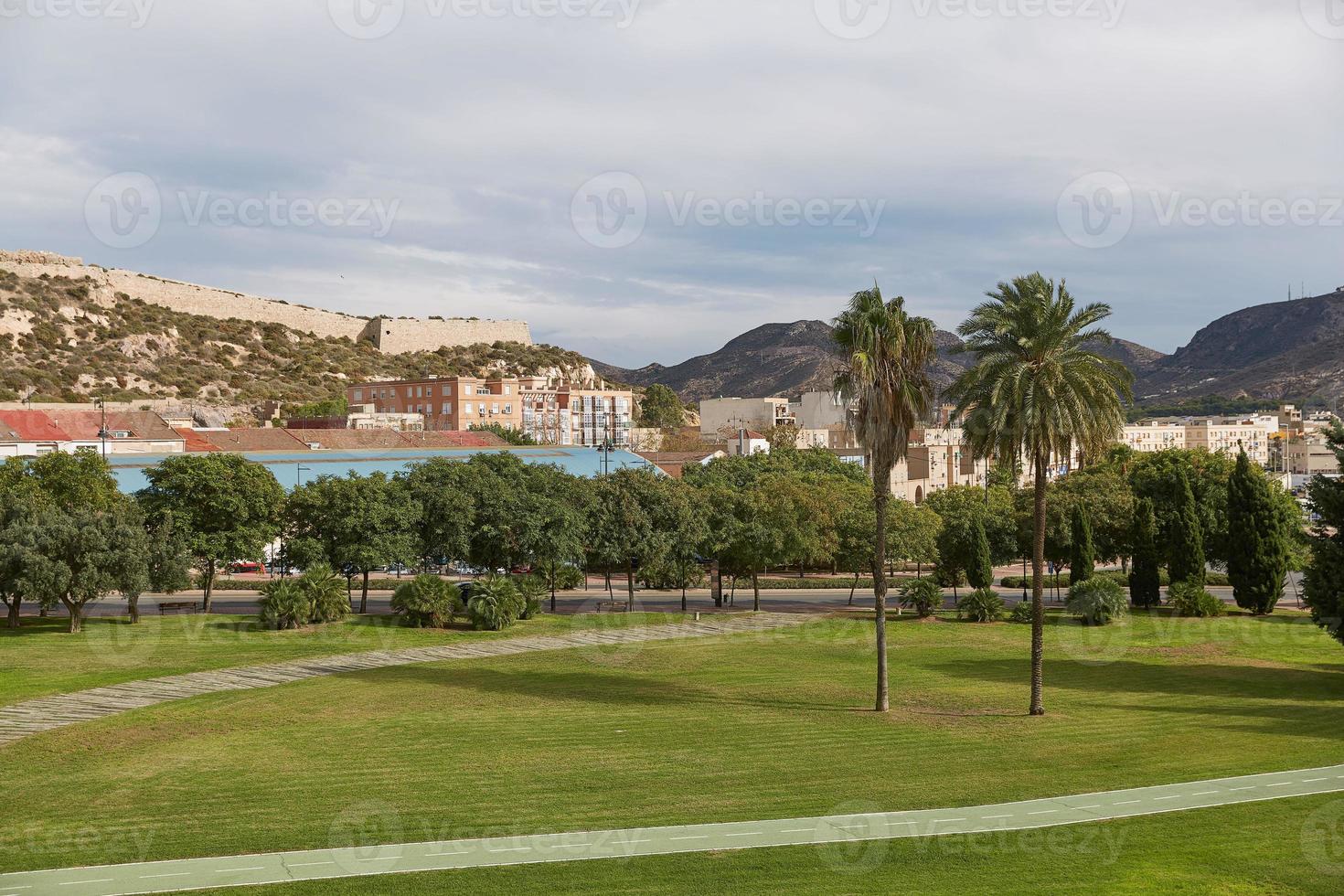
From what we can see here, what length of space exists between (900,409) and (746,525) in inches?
802

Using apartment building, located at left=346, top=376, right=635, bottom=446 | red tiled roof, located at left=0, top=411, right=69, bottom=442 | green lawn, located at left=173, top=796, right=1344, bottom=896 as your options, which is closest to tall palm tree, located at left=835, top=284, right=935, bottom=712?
green lawn, located at left=173, top=796, right=1344, bottom=896

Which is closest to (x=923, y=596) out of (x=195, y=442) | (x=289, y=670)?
(x=289, y=670)

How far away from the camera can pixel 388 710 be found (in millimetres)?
25328

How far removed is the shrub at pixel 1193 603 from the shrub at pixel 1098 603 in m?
4.56

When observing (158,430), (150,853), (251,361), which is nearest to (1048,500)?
(150,853)

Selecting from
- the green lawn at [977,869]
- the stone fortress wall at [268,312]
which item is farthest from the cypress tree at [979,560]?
the stone fortress wall at [268,312]

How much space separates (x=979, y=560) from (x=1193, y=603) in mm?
9513

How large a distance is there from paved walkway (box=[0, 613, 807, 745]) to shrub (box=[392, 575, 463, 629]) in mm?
2960

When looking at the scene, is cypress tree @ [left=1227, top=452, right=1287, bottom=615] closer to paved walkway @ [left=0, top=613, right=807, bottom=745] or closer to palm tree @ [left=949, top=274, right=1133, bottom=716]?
paved walkway @ [left=0, top=613, right=807, bottom=745]

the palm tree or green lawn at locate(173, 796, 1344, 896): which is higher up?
the palm tree

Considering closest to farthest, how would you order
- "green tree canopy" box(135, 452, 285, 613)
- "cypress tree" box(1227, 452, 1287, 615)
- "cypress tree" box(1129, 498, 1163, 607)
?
"green tree canopy" box(135, 452, 285, 613)
"cypress tree" box(1227, 452, 1287, 615)
"cypress tree" box(1129, 498, 1163, 607)

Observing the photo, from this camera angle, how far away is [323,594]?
37.3 m

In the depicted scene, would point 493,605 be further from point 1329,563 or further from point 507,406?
point 507,406

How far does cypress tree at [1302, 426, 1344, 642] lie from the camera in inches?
1184
